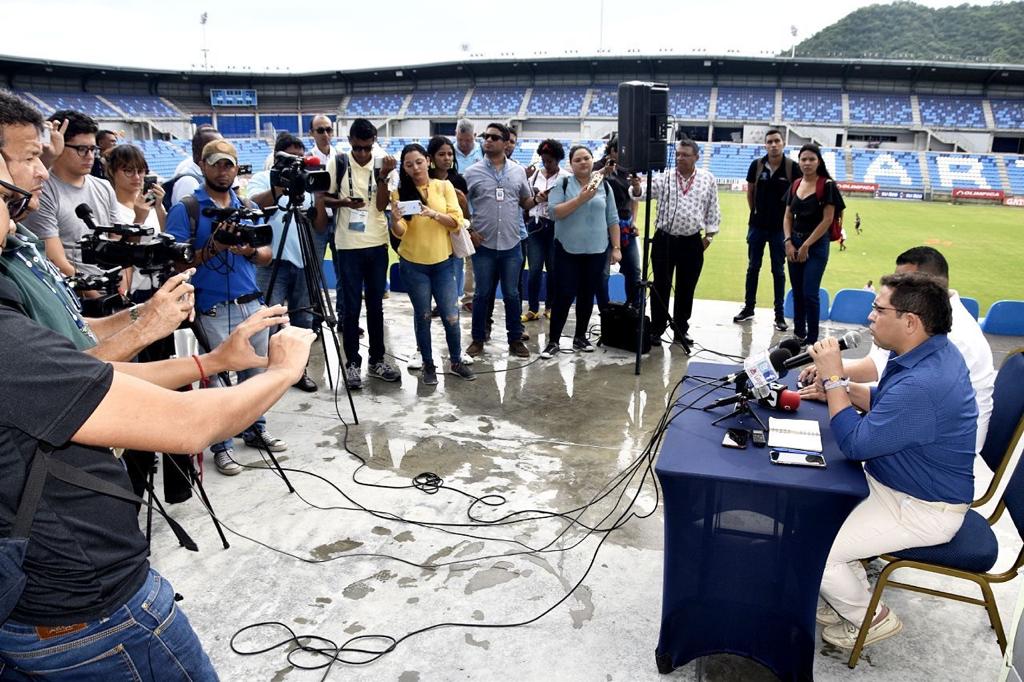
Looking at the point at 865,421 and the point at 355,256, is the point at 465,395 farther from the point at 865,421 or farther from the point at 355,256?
the point at 865,421

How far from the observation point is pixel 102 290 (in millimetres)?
3240

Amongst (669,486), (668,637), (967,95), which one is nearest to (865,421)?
(669,486)

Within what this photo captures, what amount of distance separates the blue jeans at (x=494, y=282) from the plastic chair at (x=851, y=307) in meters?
3.69

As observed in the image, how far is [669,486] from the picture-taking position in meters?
2.46

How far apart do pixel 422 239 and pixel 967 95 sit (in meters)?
44.6

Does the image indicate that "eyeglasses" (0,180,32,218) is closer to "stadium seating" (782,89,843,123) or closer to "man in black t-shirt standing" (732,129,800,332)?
"man in black t-shirt standing" (732,129,800,332)

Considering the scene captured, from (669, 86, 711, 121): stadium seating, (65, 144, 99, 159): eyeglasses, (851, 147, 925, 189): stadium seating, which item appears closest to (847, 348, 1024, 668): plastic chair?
(65, 144, 99, 159): eyeglasses

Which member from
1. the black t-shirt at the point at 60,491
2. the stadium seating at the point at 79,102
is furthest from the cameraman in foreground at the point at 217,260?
the stadium seating at the point at 79,102

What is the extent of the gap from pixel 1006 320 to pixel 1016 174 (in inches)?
1200

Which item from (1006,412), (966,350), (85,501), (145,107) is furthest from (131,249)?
(145,107)

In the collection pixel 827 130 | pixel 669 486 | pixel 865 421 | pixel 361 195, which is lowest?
pixel 669 486

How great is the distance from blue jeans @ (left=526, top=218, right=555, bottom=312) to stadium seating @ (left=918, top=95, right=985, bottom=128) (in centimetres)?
3949

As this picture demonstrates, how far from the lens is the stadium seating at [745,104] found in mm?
40312

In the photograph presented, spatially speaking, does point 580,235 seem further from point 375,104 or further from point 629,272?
point 375,104
